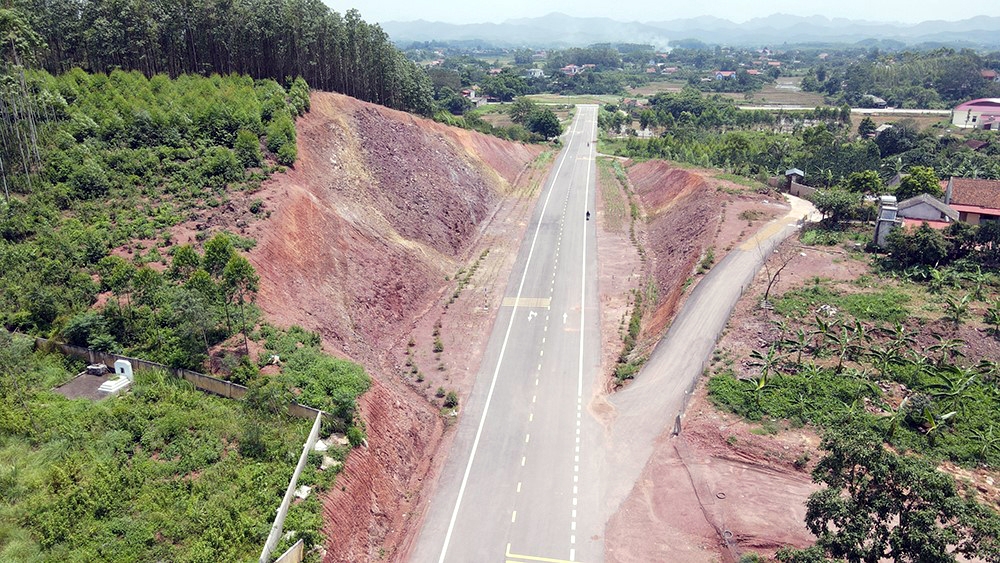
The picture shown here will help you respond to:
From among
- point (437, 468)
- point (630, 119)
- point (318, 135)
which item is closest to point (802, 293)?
point (437, 468)

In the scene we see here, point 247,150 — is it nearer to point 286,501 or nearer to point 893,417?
point 286,501

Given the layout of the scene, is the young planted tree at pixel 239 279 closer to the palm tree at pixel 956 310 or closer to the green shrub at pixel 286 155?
the green shrub at pixel 286 155

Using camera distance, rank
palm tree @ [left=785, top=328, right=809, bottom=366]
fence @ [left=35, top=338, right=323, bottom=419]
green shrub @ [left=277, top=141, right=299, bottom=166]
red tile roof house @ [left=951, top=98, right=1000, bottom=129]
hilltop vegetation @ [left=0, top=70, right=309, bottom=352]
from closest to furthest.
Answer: fence @ [left=35, top=338, right=323, bottom=419]
hilltop vegetation @ [left=0, top=70, right=309, bottom=352]
palm tree @ [left=785, top=328, right=809, bottom=366]
green shrub @ [left=277, top=141, right=299, bottom=166]
red tile roof house @ [left=951, top=98, right=1000, bottom=129]

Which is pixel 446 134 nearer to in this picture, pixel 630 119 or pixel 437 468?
pixel 437 468

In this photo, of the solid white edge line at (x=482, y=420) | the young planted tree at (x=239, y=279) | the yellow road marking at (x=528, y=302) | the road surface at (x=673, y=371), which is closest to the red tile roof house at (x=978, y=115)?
the road surface at (x=673, y=371)

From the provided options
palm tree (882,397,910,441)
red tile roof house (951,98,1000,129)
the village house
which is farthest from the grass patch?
red tile roof house (951,98,1000,129)

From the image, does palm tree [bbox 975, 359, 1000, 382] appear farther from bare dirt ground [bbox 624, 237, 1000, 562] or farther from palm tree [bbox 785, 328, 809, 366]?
palm tree [bbox 785, 328, 809, 366]
